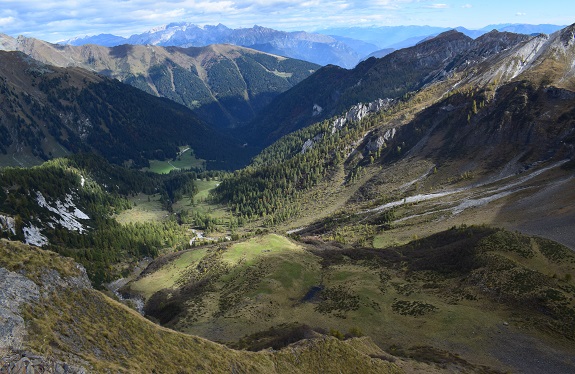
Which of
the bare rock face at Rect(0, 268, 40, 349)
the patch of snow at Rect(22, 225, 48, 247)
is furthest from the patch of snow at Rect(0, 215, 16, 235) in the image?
the bare rock face at Rect(0, 268, 40, 349)

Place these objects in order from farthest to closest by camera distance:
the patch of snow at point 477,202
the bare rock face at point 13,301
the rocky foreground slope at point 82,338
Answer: the patch of snow at point 477,202
the rocky foreground slope at point 82,338
the bare rock face at point 13,301

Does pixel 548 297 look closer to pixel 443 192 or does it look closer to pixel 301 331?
pixel 301 331

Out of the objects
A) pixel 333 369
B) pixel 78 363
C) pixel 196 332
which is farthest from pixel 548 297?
pixel 78 363

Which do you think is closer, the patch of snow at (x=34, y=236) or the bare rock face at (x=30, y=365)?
the bare rock face at (x=30, y=365)

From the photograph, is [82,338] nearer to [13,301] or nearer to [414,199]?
[13,301]

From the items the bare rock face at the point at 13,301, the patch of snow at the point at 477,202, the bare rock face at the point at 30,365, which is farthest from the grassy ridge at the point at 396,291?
the bare rock face at the point at 30,365

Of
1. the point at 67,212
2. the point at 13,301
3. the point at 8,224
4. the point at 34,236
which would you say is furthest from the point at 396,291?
the point at 67,212

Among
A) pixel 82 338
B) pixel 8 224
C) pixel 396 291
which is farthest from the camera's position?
pixel 8 224

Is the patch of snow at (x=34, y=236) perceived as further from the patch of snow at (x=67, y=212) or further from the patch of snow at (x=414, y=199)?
the patch of snow at (x=414, y=199)

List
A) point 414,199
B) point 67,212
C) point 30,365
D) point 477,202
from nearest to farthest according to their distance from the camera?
point 30,365, point 477,202, point 414,199, point 67,212
